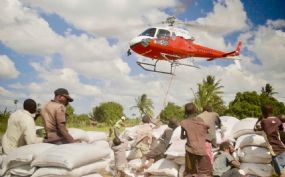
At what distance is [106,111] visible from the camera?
88.6 m

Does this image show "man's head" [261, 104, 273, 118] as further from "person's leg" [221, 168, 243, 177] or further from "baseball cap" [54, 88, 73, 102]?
"baseball cap" [54, 88, 73, 102]

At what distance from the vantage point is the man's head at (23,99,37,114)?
5129 mm

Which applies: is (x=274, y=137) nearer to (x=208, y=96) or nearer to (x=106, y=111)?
(x=208, y=96)

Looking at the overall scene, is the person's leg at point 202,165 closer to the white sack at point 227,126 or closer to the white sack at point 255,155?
the white sack at point 255,155

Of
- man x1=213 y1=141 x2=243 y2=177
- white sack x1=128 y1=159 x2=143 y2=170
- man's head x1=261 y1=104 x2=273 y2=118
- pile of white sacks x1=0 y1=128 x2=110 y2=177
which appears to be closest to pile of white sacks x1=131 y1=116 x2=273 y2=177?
man x1=213 y1=141 x2=243 y2=177

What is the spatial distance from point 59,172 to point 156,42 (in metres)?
14.9

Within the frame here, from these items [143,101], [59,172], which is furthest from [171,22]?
[143,101]

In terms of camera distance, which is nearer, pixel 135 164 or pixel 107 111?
pixel 135 164

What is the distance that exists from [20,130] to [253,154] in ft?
13.6

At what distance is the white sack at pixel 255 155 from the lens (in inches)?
271

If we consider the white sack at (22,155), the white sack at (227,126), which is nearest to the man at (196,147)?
the white sack at (22,155)

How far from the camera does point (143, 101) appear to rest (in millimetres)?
74688

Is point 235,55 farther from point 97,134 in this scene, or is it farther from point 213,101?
point 213,101

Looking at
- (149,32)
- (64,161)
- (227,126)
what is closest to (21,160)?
(64,161)
